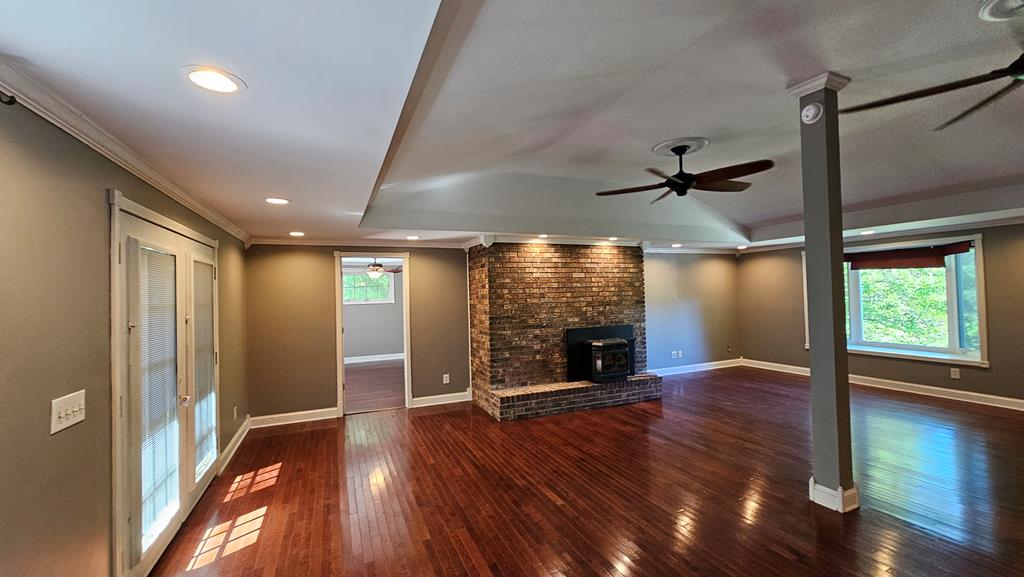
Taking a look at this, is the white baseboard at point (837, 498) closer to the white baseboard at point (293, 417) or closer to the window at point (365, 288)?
the white baseboard at point (293, 417)

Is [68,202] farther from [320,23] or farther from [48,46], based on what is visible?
[320,23]

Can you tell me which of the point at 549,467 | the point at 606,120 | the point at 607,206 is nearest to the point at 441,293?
the point at 607,206

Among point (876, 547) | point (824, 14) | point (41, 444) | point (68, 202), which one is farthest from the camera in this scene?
point (876, 547)

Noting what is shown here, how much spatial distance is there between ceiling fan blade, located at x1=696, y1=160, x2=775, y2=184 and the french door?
3679mm

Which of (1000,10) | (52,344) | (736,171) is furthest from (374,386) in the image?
(1000,10)

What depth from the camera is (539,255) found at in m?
5.48

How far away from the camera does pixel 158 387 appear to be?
2371 mm

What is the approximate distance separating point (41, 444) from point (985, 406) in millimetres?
8121

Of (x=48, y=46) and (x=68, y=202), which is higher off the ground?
(x=48, y=46)

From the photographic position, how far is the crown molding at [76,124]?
1.25 metres

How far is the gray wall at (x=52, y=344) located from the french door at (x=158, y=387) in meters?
0.14

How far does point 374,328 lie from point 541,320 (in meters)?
5.34

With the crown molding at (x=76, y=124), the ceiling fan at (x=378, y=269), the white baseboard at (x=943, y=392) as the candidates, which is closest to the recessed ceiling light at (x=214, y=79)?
the crown molding at (x=76, y=124)

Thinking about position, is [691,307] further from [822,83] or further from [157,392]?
[157,392]
